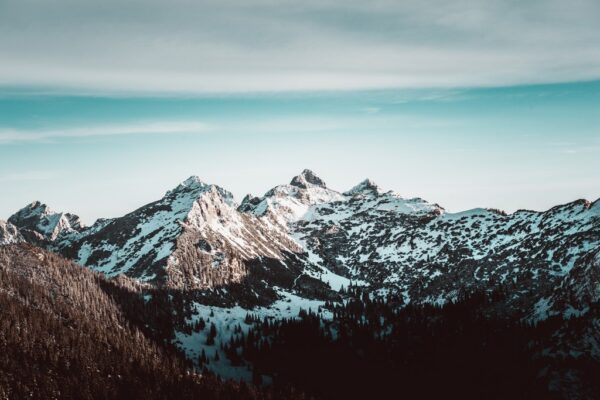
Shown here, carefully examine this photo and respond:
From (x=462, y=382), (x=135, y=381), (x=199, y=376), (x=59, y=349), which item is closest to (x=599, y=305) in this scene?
(x=462, y=382)

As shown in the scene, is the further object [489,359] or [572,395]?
[489,359]

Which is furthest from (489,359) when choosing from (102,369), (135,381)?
(102,369)

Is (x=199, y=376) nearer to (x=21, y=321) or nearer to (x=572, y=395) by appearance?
(x=21, y=321)

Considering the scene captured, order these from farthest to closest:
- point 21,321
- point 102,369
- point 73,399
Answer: point 21,321
point 102,369
point 73,399

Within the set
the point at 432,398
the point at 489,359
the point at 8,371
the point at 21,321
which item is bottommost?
the point at 432,398

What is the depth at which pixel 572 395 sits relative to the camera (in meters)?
158

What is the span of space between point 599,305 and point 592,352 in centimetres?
2736

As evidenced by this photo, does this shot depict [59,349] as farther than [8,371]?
Yes

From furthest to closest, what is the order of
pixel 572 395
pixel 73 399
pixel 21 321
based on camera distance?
1. pixel 21 321
2. pixel 73 399
3. pixel 572 395

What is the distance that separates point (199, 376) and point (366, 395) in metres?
77.3

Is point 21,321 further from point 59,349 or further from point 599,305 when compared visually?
point 599,305

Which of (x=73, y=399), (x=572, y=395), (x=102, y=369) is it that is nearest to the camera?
(x=572, y=395)

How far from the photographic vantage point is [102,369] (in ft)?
614

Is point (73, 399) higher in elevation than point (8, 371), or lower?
lower
